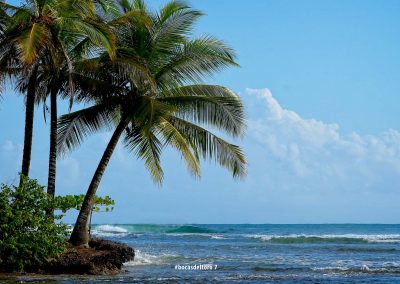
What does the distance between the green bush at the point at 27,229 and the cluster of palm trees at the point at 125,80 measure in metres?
1.73

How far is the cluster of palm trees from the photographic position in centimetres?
1711

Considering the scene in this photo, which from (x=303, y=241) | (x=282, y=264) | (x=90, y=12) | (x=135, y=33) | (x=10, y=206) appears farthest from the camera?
(x=303, y=241)

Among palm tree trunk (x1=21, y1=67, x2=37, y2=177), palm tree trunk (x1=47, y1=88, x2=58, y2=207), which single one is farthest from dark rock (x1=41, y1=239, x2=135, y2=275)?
palm tree trunk (x1=21, y1=67, x2=37, y2=177)

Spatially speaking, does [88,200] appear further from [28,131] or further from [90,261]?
[28,131]

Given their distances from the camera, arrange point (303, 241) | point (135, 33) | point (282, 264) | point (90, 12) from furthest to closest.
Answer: point (303, 241)
point (282, 264)
point (135, 33)
point (90, 12)

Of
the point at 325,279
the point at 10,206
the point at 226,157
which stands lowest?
the point at 325,279

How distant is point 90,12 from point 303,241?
31543 millimetres

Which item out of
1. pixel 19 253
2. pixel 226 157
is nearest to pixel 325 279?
pixel 226 157

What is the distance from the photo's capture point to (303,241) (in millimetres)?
45625

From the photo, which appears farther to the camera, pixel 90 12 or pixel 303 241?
pixel 303 241

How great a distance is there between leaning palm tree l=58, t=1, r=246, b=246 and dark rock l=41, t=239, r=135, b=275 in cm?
71

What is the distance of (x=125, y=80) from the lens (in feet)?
61.5

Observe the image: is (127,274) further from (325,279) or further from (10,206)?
(325,279)

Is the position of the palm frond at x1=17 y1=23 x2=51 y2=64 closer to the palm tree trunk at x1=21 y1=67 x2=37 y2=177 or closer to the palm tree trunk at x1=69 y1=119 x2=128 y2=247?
the palm tree trunk at x1=21 y1=67 x2=37 y2=177
